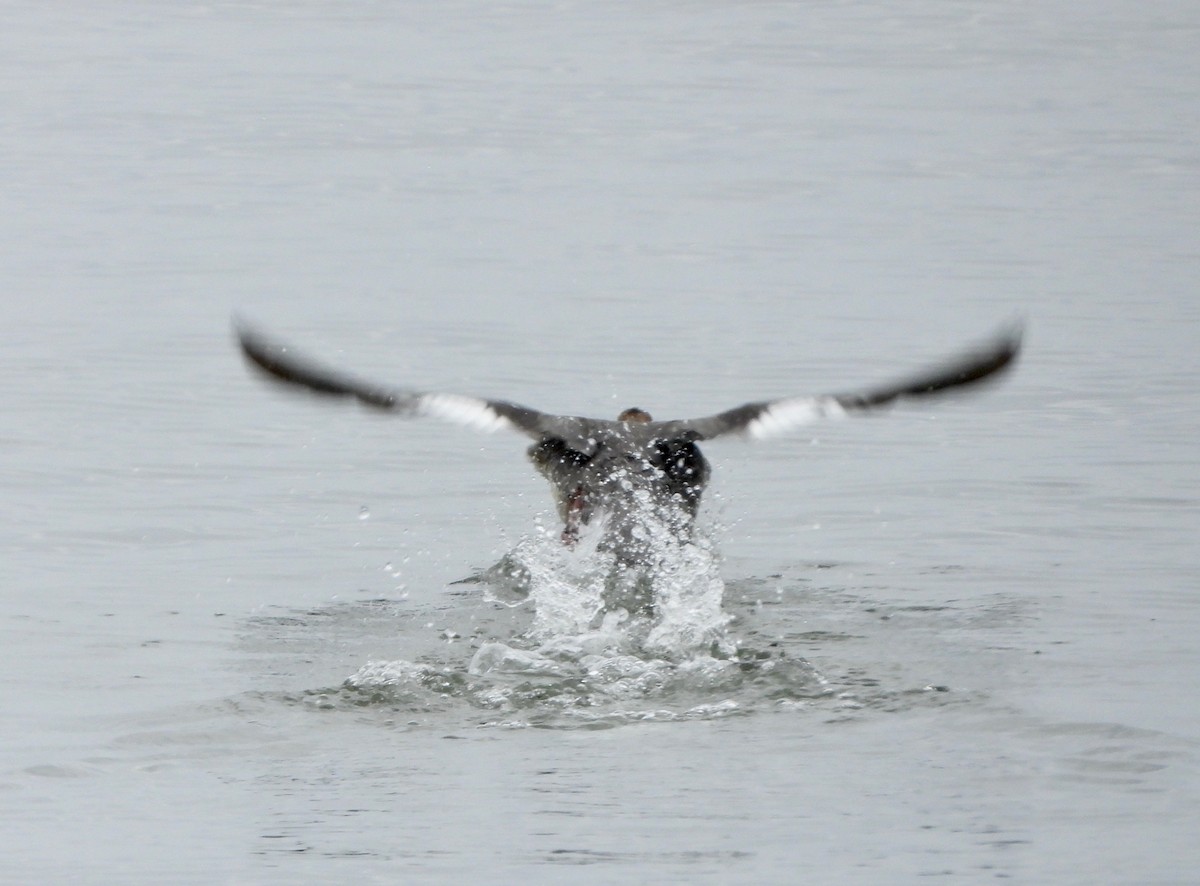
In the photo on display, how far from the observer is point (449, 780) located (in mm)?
7793

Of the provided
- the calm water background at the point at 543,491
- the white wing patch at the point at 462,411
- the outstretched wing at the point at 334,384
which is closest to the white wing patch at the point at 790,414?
the calm water background at the point at 543,491

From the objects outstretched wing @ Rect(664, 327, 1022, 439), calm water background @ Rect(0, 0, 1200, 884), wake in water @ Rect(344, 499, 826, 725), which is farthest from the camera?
outstretched wing @ Rect(664, 327, 1022, 439)

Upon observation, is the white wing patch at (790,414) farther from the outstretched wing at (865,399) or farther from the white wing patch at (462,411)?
the white wing patch at (462,411)

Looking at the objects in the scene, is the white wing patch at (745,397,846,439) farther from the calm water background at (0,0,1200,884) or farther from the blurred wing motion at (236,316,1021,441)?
the calm water background at (0,0,1200,884)

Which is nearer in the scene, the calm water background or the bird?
the calm water background

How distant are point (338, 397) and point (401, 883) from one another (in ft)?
13.9

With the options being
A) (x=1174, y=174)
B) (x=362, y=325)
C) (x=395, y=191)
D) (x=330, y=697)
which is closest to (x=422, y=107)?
(x=395, y=191)

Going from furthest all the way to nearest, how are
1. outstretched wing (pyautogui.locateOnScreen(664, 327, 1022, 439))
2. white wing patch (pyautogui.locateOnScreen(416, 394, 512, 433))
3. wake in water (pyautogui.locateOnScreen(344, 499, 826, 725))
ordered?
1. white wing patch (pyautogui.locateOnScreen(416, 394, 512, 433))
2. outstretched wing (pyautogui.locateOnScreen(664, 327, 1022, 439))
3. wake in water (pyautogui.locateOnScreen(344, 499, 826, 725))

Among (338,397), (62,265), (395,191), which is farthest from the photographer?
(395,191)

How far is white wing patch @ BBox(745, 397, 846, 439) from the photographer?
1127cm

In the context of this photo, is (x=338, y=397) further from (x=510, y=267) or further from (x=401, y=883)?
(x=510, y=267)

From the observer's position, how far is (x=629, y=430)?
460 inches

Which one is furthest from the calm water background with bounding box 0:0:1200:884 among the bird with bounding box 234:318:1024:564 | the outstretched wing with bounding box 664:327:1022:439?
the outstretched wing with bounding box 664:327:1022:439

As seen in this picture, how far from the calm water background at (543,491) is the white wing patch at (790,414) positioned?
0.75 m
